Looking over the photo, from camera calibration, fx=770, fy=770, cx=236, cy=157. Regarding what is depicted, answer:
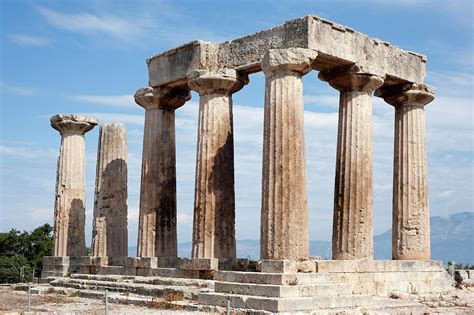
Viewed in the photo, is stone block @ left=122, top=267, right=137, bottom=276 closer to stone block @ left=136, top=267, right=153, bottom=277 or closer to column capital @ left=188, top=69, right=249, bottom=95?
stone block @ left=136, top=267, right=153, bottom=277

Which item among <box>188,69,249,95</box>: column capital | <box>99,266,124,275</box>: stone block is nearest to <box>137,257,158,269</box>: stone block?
<box>99,266,124,275</box>: stone block

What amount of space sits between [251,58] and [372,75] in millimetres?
4473

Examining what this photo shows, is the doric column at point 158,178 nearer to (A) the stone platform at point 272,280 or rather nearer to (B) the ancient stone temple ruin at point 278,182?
(B) the ancient stone temple ruin at point 278,182

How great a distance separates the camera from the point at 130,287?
2816 cm

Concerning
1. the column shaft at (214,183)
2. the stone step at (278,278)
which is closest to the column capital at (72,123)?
the column shaft at (214,183)

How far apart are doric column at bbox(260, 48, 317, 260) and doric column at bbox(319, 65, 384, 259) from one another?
10.1 feet

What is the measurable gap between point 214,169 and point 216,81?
3301 millimetres

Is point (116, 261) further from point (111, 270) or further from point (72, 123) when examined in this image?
point (72, 123)

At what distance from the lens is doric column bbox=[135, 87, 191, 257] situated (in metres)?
32.0

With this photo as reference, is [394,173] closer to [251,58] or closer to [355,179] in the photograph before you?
[355,179]

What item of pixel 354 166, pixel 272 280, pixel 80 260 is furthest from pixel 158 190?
pixel 272 280

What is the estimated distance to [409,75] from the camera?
3081cm

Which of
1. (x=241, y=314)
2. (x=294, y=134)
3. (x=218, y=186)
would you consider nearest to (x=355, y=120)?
(x=294, y=134)

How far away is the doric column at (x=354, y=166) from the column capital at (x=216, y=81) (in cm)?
345
